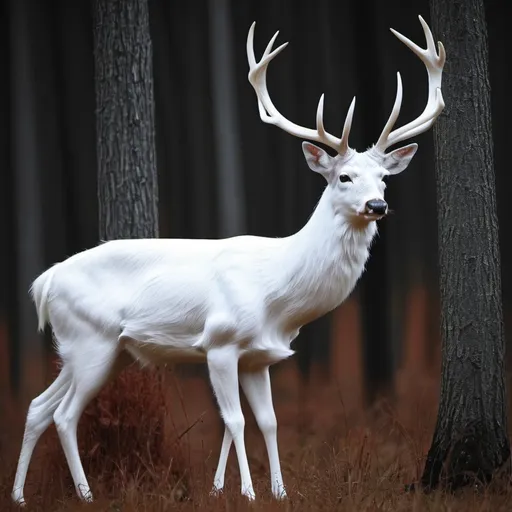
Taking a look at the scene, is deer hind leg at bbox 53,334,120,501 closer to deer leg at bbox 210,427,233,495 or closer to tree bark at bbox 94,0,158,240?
deer leg at bbox 210,427,233,495

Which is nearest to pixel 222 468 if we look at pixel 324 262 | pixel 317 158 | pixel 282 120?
pixel 324 262

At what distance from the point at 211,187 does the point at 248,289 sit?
10.8ft

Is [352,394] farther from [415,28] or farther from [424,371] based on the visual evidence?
[415,28]

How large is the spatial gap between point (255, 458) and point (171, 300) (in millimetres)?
2152

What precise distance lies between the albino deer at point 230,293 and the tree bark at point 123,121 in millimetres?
743

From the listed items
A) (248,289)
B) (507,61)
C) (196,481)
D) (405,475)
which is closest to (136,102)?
(248,289)

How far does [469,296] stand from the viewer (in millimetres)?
5215

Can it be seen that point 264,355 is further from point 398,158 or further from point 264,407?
point 398,158

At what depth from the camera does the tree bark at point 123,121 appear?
6.17 meters

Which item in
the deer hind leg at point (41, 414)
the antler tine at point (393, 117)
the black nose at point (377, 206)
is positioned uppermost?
the antler tine at point (393, 117)

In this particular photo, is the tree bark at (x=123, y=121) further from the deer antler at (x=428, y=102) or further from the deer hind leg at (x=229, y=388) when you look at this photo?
the deer antler at (x=428, y=102)

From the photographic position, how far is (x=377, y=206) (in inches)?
180

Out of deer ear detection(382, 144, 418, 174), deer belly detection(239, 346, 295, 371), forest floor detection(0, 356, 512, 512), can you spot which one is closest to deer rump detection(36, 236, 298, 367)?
deer belly detection(239, 346, 295, 371)

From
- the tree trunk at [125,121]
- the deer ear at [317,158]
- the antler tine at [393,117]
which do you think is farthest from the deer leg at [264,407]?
the antler tine at [393,117]
